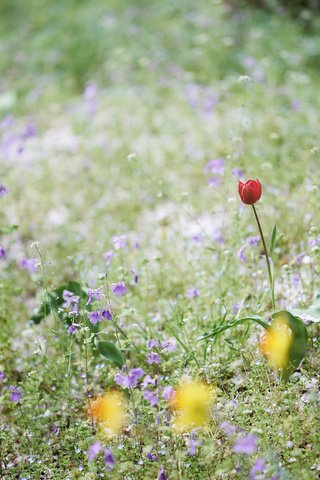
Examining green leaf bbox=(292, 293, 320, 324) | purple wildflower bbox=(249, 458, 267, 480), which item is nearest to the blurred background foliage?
green leaf bbox=(292, 293, 320, 324)

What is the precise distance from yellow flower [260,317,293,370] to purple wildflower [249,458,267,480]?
437 mm

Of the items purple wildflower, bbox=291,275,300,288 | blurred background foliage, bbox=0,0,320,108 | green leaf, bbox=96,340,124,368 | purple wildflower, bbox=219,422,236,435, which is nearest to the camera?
purple wildflower, bbox=219,422,236,435

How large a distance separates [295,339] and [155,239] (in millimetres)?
1713

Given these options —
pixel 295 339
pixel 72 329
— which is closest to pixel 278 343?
pixel 295 339

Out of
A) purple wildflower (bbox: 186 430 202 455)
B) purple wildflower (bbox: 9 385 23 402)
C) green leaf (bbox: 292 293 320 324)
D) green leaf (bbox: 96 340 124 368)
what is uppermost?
green leaf (bbox: 96 340 124 368)

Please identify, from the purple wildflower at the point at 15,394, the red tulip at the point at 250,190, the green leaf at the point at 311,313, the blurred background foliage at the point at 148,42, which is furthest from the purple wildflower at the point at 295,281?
the blurred background foliage at the point at 148,42

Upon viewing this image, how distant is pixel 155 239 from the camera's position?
12.5 feet

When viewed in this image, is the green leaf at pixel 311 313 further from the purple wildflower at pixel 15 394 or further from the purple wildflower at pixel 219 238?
the purple wildflower at pixel 15 394

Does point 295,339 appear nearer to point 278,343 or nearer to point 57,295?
point 278,343

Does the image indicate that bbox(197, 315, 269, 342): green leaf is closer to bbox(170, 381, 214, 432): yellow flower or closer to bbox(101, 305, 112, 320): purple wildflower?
bbox(170, 381, 214, 432): yellow flower

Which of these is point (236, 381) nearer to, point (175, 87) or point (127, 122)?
point (127, 122)

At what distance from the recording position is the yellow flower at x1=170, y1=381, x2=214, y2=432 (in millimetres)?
2117

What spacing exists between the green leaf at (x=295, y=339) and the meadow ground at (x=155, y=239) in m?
0.05

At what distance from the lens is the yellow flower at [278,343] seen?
221 cm
